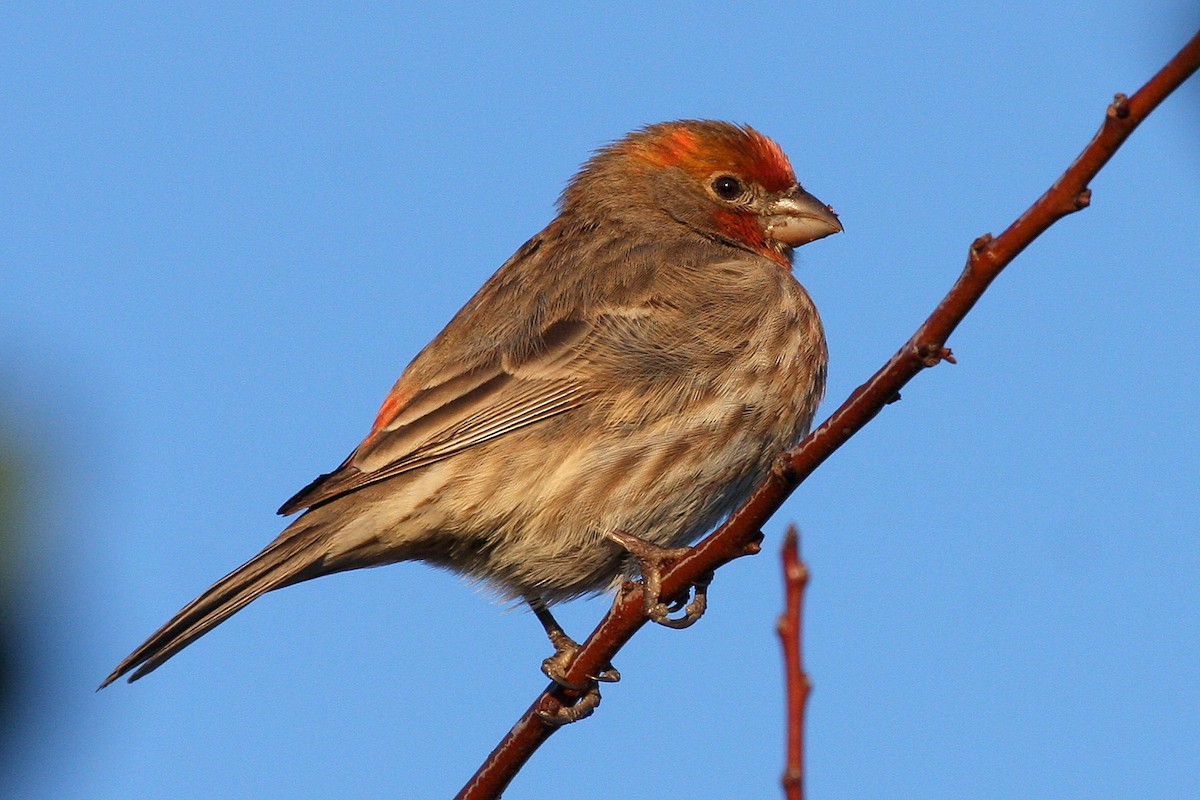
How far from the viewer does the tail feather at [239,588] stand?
5.68 m

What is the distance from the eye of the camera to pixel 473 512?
642 cm

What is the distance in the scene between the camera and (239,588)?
594 centimetres

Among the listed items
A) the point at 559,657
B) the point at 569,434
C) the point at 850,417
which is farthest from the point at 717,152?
the point at 850,417

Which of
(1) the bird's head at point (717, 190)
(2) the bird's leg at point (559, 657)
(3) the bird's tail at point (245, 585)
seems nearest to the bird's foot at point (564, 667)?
(2) the bird's leg at point (559, 657)

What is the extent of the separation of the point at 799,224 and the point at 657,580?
3276 millimetres

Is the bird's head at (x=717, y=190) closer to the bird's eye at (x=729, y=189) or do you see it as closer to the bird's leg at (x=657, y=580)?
the bird's eye at (x=729, y=189)

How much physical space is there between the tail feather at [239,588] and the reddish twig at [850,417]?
1.19m

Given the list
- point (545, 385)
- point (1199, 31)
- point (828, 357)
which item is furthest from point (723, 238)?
point (1199, 31)

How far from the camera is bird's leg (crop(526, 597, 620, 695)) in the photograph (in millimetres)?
5812

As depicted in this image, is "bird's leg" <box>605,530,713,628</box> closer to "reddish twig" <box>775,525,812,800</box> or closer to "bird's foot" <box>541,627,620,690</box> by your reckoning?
"bird's foot" <box>541,627,620,690</box>

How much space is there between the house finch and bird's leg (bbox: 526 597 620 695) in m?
0.02

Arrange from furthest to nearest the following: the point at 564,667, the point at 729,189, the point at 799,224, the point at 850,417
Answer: the point at 729,189, the point at 799,224, the point at 564,667, the point at 850,417

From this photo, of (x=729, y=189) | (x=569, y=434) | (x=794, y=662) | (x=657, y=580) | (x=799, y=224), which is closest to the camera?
(x=794, y=662)

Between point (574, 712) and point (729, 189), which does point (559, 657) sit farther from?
point (729, 189)
